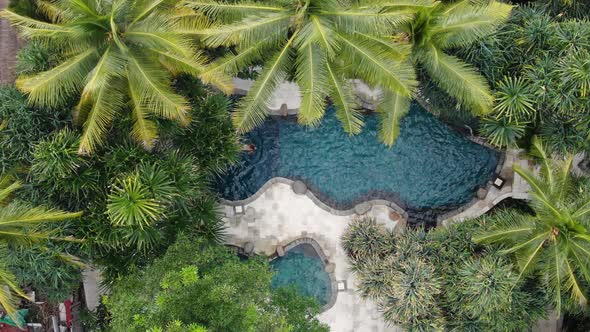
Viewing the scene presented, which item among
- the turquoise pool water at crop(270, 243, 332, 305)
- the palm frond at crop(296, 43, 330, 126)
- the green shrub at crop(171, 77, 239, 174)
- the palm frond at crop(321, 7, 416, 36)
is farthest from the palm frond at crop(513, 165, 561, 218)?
the green shrub at crop(171, 77, 239, 174)

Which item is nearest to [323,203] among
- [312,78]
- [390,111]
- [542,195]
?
[390,111]

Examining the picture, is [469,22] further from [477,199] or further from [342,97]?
[477,199]

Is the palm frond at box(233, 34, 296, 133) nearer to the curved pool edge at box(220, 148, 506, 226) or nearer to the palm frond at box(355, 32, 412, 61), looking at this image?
the palm frond at box(355, 32, 412, 61)

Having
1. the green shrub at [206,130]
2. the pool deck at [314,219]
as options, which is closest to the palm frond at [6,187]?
the green shrub at [206,130]

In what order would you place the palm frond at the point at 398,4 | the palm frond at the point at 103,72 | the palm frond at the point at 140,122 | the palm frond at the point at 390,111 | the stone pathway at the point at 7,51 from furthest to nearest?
the stone pathway at the point at 7,51 → the palm frond at the point at 390,111 → the palm frond at the point at 140,122 → the palm frond at the point at 398,4 → the palm frond at the point at 103,72

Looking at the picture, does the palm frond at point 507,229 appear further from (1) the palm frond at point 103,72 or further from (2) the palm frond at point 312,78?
(1) the palm frond at point 103,72
